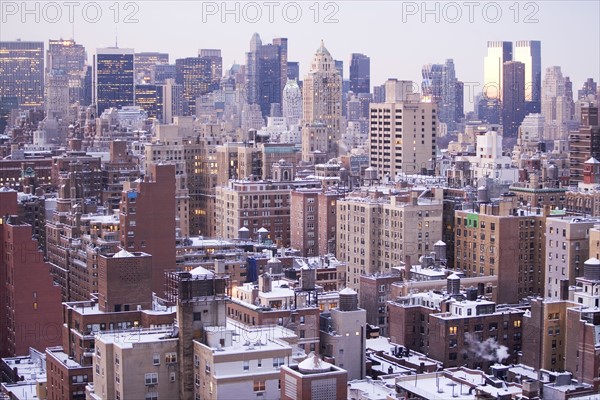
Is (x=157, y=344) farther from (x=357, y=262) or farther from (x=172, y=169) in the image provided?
(x=357, y=262)

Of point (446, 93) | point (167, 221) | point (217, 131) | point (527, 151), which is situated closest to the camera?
point (167, 221)

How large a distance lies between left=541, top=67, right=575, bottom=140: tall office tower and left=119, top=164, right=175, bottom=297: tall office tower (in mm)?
93922

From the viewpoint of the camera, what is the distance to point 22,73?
16738 centimetres

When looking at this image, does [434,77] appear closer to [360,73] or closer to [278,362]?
[360,73]

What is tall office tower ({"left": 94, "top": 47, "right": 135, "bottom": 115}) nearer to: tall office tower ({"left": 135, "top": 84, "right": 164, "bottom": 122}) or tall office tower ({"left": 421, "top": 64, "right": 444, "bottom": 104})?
tall office tower ({"left": 135, "top": 84, "right": 164, "bottom": 122})

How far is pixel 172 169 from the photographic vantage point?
62906mm

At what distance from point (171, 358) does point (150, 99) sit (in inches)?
6403

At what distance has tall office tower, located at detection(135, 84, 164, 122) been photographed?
640 feet

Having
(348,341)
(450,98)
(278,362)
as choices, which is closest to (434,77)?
(450,98)

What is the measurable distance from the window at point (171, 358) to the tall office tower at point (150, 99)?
523 feet

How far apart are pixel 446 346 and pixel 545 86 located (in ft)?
354

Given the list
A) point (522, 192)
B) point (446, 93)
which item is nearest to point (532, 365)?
point (522, 192)

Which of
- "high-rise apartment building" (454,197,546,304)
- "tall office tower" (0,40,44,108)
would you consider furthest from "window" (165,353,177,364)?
"tall office tower" (0,40,44,108)

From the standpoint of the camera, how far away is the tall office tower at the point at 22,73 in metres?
162
